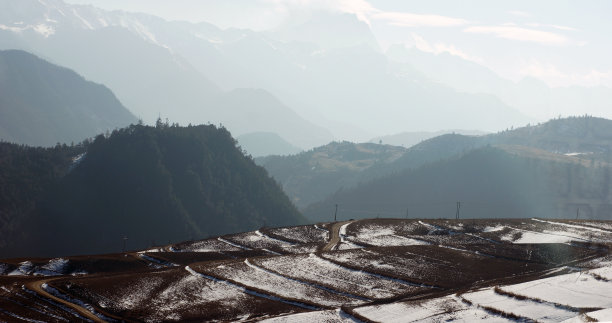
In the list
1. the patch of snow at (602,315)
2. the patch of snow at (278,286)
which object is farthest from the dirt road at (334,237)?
the patch of snow at (602,315)

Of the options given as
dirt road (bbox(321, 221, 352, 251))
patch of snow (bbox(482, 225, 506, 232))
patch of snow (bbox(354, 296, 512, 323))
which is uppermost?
patch of snow (bbox(482, 225, 506, 232))

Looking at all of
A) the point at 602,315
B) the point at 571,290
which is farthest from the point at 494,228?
the point at 602,315

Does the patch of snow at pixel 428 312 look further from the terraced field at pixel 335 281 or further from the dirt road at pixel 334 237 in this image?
the dirt road at pixel 334 237

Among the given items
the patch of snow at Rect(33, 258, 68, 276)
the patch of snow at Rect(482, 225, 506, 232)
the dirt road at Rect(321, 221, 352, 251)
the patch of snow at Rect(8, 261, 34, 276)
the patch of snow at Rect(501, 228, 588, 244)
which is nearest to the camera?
the patch of snow at Rect(8, 261, 34, 276)

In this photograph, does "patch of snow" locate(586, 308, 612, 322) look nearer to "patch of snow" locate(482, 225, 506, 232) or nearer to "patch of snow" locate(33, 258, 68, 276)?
"patch of snow" locate(482, 225, 506, 232)

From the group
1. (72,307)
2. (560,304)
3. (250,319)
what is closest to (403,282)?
(560,304)

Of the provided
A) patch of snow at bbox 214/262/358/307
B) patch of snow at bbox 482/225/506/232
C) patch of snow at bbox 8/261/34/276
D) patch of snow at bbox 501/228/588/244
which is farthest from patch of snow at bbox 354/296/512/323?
patch of snow at bbox 482/225/506/232

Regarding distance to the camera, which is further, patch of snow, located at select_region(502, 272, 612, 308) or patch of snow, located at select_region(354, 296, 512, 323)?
patch of snow, located at select_region(502, 272, 612, 308)

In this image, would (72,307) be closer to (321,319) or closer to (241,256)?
(321,319)

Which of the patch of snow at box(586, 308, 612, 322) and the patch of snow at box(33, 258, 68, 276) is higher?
the patch of snow at box(586, 308, 612, 322)

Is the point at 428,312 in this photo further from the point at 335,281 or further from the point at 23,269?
the point at 23,269
